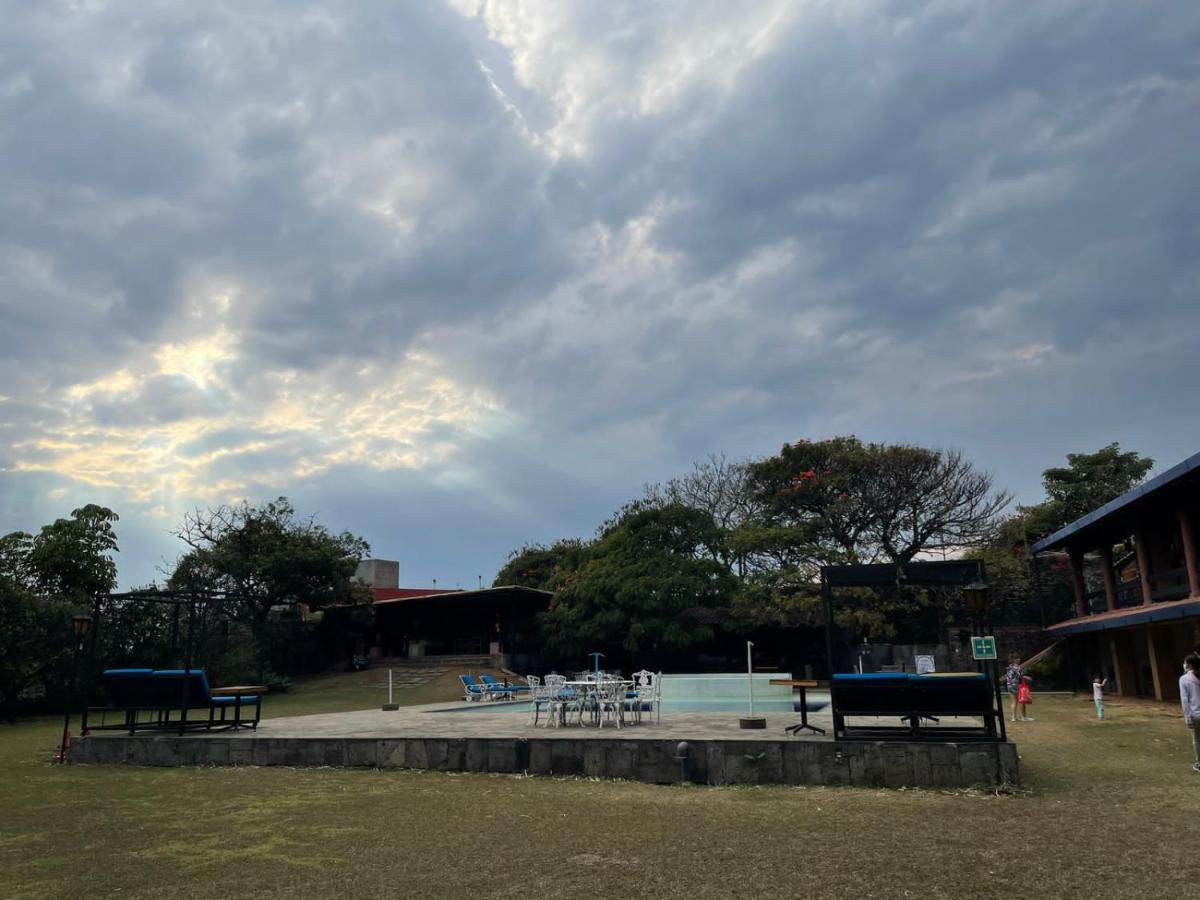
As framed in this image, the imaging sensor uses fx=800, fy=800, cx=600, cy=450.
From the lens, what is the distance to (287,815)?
673 cm

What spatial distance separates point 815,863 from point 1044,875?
126 cm

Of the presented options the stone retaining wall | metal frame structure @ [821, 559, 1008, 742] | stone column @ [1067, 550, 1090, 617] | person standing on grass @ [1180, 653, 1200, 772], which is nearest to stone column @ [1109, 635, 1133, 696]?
stone column @ [1067, 550, 1090, 617]

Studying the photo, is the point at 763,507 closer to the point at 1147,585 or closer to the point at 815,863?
the point at 1147,585

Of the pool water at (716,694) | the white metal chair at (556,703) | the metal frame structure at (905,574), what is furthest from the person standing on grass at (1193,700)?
the white metal chair at (556,703)

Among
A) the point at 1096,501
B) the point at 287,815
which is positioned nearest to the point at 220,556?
the point at 287,815

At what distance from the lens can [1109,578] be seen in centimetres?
2222

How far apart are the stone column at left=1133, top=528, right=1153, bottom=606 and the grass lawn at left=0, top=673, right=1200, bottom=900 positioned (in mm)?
10857

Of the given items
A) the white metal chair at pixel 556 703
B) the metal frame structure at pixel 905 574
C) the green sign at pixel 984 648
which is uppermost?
the metal frame structure at pixel 905 574

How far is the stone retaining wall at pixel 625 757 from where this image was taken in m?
7.57

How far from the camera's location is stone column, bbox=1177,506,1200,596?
15510 mm

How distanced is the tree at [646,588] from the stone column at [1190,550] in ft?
51.8

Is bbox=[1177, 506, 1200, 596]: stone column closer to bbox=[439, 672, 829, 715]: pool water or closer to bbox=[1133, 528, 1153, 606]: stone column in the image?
bbox=[1133, 528, 1153, 606]: stone column

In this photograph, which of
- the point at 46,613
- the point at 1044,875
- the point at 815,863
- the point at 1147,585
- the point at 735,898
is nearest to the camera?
the point at 735,898

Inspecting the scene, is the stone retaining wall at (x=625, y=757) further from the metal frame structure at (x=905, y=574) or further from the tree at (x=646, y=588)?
the tree at (x=646, y=588)
